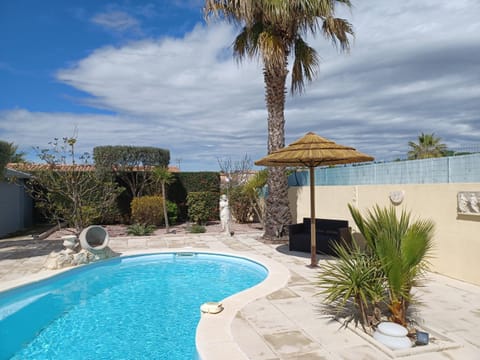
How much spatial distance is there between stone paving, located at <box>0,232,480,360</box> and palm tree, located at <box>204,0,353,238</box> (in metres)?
3.69

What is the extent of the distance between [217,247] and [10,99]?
53.5 feet

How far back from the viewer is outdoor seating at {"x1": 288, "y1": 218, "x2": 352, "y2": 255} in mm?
9641

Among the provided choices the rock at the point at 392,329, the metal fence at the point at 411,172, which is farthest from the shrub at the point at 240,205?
the rock at the point at 392,329

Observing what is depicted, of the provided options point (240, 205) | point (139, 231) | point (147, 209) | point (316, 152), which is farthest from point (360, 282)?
point (240, 205)

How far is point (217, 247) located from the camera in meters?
12.0

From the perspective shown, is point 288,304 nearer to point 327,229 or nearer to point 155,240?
point 327,229

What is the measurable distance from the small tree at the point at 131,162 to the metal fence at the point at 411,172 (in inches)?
405

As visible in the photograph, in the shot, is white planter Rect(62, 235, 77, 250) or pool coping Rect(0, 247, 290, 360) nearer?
pool coping Rect(0, 247, 290, 360)

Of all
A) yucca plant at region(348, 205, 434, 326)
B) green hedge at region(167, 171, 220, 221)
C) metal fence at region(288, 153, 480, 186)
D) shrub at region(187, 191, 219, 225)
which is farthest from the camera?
green hedge at region(167, 171, 220, 221)

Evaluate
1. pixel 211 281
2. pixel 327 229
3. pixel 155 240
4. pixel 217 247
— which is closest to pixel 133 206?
pixel 155 240

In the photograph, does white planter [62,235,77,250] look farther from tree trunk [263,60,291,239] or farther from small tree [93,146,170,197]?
→ small tree [93,146,170,197]

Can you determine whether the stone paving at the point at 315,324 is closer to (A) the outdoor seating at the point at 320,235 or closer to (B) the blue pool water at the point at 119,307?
(B) the blue pool water at the point at 119,307

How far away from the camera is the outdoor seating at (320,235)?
380 inches

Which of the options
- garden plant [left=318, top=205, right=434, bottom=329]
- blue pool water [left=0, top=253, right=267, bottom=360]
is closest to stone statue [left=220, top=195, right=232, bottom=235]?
blue pool water [left=0, top=253, right=267, bottom=360]
